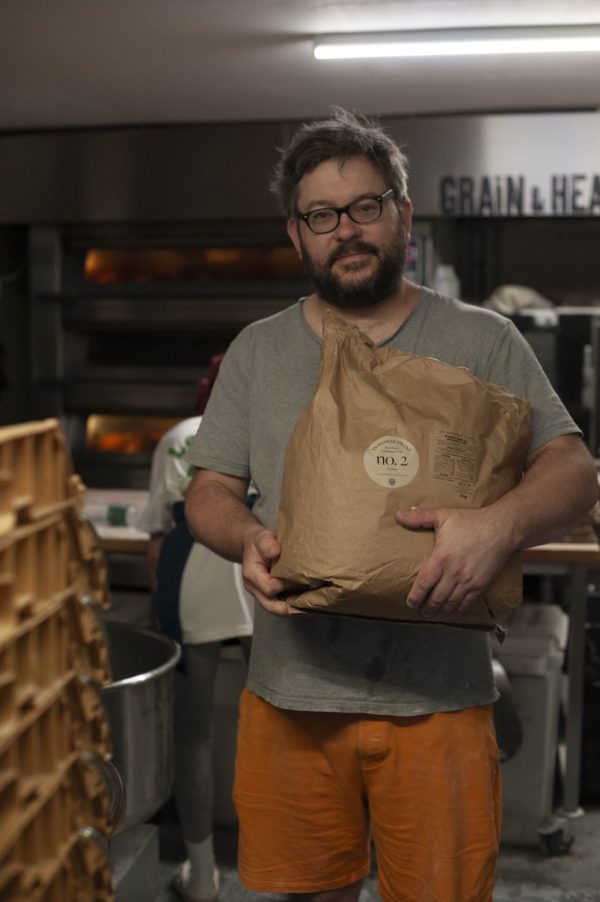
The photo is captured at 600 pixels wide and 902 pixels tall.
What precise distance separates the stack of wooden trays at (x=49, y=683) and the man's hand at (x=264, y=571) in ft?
1.00

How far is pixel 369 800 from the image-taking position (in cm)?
171

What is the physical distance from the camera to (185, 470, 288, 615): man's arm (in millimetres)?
1503

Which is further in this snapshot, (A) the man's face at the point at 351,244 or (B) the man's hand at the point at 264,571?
(A) the man's face at the point at 351,244

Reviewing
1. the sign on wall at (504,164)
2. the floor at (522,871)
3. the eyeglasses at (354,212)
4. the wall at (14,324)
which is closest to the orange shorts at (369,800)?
Answer: the eyeglasses at (354,212)

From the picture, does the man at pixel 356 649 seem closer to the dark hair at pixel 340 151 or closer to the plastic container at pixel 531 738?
the dark hair at pixel 340 151

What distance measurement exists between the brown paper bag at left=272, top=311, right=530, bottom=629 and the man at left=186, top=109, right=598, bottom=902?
0.33ft

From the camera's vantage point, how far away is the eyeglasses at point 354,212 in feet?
5.51

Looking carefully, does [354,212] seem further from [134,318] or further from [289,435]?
[134,318]

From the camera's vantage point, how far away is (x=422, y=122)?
16.1 ft

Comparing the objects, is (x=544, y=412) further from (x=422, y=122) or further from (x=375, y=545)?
(x=422, y=122)

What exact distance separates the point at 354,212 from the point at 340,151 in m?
0.11

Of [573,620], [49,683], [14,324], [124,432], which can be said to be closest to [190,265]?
[124,432]

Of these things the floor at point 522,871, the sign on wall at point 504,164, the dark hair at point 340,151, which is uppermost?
the sign on wall at point 504,164

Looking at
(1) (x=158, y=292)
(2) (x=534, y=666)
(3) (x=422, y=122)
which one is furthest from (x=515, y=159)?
(2) (x=534, y=666)
